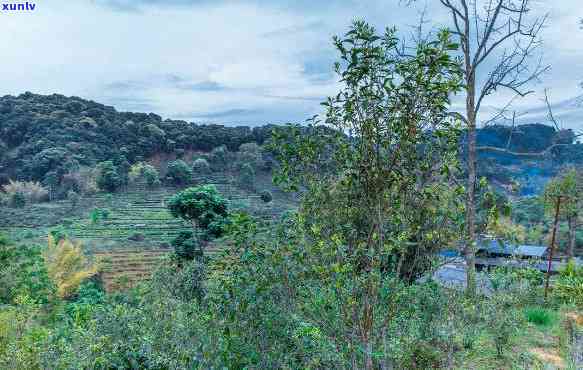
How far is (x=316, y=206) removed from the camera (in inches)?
103

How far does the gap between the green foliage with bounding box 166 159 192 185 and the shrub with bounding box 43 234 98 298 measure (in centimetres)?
1326

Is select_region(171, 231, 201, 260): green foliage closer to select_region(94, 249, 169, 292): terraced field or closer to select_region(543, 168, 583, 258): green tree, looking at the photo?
select_region(94, 249, 169, 292): terraced field

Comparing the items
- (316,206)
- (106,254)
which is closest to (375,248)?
(316,206)

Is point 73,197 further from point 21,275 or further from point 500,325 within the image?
point 500,325

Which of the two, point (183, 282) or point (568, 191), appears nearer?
point (183, 282)

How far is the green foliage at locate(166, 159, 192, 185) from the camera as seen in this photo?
3349 centimetres

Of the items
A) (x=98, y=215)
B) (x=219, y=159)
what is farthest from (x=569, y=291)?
(x=219, y=159)

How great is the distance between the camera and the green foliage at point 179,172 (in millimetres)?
33494

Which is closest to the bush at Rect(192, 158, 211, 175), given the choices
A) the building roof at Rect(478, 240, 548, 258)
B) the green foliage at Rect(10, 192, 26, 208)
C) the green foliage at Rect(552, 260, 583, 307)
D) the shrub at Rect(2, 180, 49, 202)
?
the shrub at Rect(2, 180, 49, 202)

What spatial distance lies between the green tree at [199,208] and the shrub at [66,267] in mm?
6577

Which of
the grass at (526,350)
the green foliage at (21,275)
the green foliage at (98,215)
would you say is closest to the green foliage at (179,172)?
the green foliage at (98,215)

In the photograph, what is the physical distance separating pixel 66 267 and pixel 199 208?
812 centimetres

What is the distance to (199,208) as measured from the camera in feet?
57.3

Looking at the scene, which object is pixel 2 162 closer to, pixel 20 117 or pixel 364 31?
pixel 20 117
